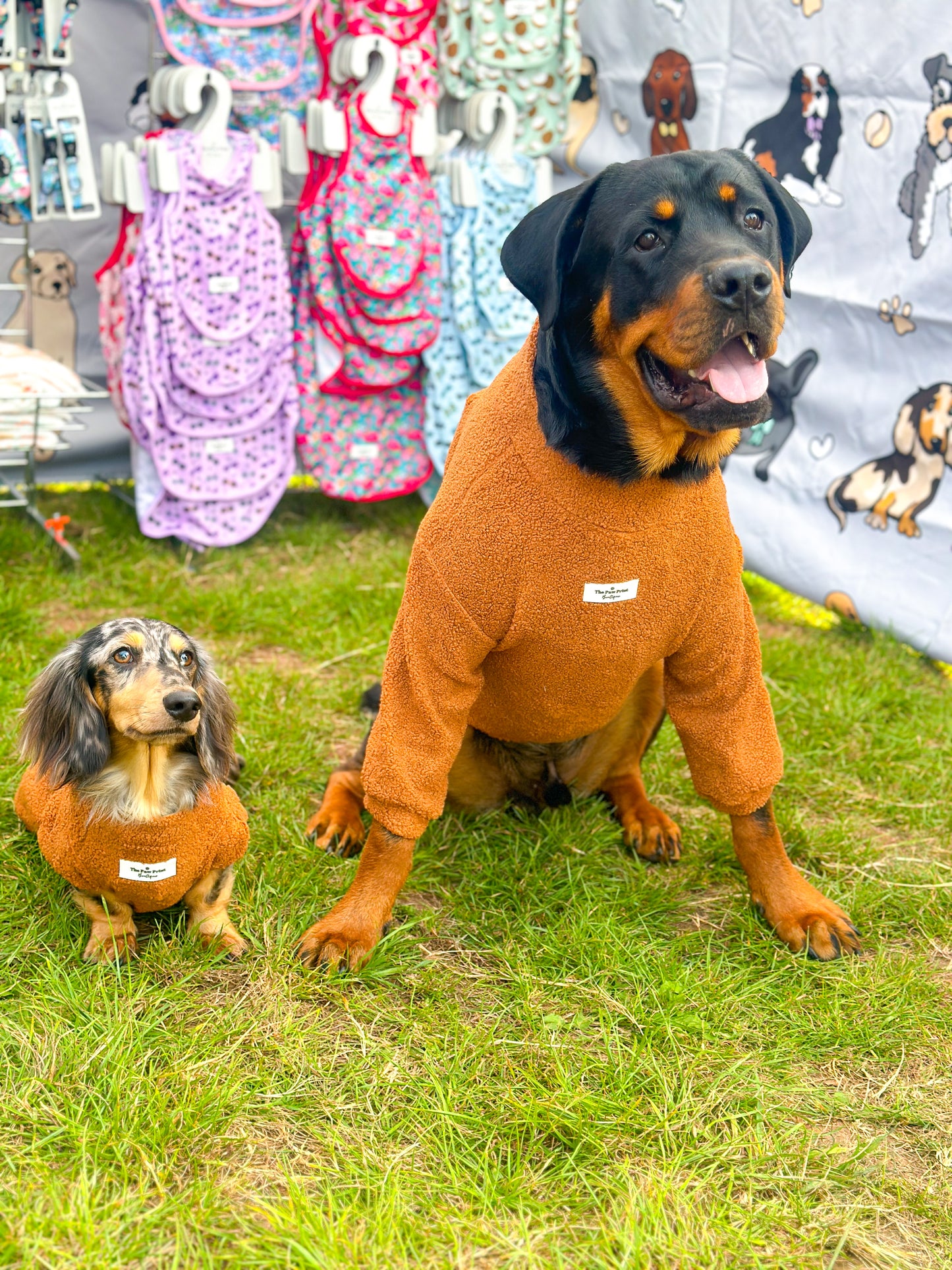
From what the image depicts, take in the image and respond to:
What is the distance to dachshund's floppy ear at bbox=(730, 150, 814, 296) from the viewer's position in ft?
6.66

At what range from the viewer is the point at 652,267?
1.85 meters

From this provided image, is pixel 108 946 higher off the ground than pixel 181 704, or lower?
lower

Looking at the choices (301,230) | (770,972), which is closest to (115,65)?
(301,230)

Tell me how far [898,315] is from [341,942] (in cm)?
279

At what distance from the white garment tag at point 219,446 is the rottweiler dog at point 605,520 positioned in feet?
6.99

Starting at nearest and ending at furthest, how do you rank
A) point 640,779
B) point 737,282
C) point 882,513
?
point 737,282 → point 640,779 → point 882,513

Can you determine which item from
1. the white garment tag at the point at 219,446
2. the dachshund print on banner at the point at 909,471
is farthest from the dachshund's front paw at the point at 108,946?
the dachshund print on banner at the point at 909,471

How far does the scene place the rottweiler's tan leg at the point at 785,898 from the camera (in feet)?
7.56

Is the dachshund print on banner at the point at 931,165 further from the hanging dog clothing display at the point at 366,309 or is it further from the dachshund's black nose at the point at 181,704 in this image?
the dachshund's black nose at the point at 181,704

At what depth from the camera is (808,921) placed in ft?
7.62

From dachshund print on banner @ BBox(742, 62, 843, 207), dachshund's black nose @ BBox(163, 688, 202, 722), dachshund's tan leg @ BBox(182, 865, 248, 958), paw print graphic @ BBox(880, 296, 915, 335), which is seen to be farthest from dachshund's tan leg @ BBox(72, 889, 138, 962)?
dachshund print on banner @ BBox(742, 62, 843, 207)

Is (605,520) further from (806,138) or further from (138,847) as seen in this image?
(806,138)

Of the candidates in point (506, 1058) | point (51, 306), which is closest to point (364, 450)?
point (51, 306)

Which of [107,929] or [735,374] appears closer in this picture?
[735,374]
